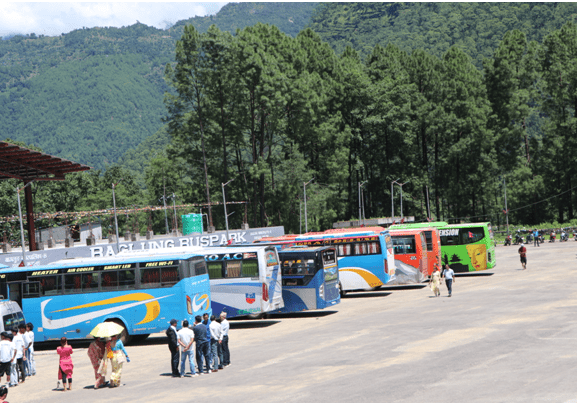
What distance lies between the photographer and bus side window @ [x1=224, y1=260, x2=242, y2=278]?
2739 cm

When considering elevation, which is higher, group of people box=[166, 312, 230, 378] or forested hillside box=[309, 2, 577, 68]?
forested hillside box=[309, 2, 577, 68]

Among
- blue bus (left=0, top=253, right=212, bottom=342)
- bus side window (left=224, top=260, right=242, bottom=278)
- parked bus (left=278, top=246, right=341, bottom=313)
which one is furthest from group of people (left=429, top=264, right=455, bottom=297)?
blue bus (left=0, top=253, right=212, bottom=342)

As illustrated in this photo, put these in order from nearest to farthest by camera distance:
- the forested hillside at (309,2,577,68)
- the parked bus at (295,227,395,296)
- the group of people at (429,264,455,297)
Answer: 1. the group of people at (429,264,455,297)
2. the parked bus at (295,227,395,296)
3. the forested hillside at (309,2,577,68)

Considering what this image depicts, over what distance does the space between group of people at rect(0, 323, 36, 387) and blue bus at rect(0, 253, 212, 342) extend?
4.57 meters

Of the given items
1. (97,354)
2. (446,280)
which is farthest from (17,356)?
(446,280)

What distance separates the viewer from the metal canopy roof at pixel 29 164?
4684cm

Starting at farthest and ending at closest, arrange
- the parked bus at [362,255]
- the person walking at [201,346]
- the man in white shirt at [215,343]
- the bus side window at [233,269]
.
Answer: the parked bus at [362,255] < the bus side window at [233,269] < the man in white shirt at [215,343] < the person walking at [201,346]

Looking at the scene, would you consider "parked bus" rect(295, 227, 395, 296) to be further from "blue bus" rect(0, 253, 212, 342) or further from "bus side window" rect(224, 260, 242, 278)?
"blue bus" rect(0, 253, 212, 342)

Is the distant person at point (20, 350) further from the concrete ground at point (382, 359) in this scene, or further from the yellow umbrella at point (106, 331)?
the yellow umbrella at point (106, 331)

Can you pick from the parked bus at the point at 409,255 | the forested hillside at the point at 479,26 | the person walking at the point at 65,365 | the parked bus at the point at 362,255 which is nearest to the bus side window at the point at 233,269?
the parked bus at the point at 362,255

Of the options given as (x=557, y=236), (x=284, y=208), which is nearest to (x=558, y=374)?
(x=284, y=208)

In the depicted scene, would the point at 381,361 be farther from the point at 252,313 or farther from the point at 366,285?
the point at 366,285

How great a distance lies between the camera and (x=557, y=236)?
76.7 meters

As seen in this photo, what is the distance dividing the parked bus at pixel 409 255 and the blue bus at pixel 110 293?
53.0ft
